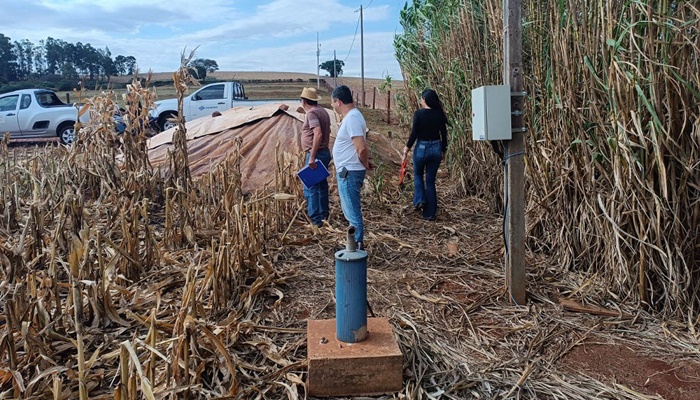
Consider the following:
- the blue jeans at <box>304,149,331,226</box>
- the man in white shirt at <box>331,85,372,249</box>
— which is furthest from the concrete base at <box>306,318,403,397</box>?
the blue jeans at <box>304,149,331,226</box>

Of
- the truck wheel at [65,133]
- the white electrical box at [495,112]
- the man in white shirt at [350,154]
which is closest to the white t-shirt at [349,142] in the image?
the man in white shirt at [350,154]

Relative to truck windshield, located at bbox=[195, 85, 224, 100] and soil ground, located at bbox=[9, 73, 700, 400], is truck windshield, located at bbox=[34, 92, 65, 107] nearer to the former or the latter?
truck windshield, located at bbox=[195, 85, 224, 100]

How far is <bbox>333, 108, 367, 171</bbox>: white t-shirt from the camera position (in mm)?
4215

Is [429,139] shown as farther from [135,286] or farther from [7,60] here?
[7,60]

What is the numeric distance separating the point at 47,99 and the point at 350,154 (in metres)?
11.2

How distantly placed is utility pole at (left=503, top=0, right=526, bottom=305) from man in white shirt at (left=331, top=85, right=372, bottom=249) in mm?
1270

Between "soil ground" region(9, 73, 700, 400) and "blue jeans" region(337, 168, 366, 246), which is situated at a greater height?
"blue jeans" region(337, 168, 366, 246)

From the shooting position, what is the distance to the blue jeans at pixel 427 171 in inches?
216

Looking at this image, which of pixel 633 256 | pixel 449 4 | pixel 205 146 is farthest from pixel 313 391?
pixel 205 146

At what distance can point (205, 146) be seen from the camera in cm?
783

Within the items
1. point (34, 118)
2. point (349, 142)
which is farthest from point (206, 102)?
point (349, 142)

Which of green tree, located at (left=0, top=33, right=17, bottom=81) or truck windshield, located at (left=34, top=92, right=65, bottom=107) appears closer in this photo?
truck windshield, located at (left=34, top=92, right=65, bottom=107)

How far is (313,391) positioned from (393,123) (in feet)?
47.5

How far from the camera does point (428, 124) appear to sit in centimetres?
541
